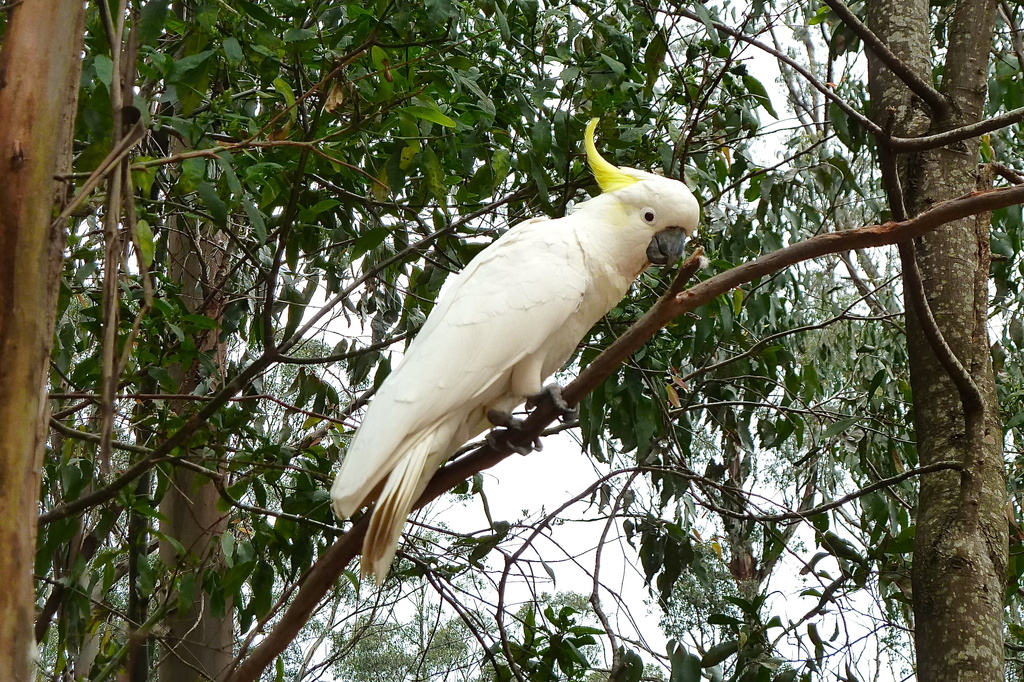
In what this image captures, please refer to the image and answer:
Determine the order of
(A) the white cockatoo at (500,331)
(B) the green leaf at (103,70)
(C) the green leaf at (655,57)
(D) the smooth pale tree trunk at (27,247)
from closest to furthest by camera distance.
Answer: (D) the smooth pale tree trunk at (27,247)
(B) the green leaf at (103,70)
(A) the white cockatoo at (500,331)
(C) the green leaf at (655,57)

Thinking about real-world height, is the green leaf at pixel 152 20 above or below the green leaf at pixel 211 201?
above

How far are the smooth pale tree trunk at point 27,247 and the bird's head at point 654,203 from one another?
1247mm

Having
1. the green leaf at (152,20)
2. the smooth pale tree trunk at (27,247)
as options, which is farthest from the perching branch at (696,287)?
Result: the green leaf at (152,20)

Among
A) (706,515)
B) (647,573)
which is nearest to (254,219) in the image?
(647,573)

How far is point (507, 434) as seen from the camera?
2023 millimetres

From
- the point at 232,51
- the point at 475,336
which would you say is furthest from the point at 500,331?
the point at 232,51

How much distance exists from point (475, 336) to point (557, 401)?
25cm

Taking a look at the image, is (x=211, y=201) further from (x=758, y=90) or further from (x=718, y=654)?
(x=718, y=654)

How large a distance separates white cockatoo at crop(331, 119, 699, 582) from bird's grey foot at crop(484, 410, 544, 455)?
0.02 meters

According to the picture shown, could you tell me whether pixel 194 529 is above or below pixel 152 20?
below

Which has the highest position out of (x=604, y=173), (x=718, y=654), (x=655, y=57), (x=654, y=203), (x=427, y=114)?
(x=655, y=57)

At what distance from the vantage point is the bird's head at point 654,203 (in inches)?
83.0

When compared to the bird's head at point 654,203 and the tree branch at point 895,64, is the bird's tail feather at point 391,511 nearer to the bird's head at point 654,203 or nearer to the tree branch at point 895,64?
the bird's head at point 654,203

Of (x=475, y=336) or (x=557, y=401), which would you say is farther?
(x=475, y=336)
